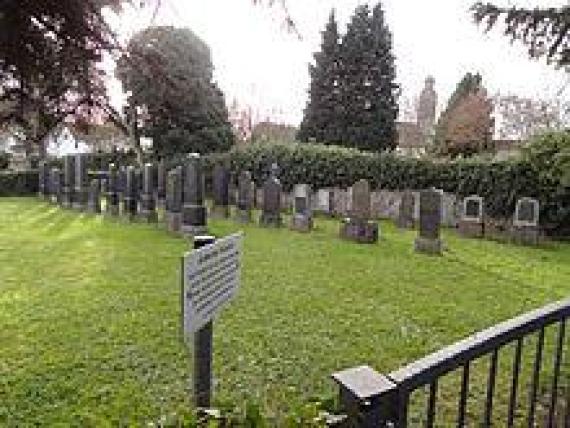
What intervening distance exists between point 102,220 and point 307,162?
846 centimetres

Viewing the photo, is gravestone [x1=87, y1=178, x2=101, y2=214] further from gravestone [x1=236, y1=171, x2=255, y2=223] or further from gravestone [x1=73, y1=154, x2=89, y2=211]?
gravestone [x1=236, y1=171, x2=255, y2=223]

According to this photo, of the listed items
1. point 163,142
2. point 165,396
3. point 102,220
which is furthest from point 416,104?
point 165,396

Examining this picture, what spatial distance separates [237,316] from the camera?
22.5ft

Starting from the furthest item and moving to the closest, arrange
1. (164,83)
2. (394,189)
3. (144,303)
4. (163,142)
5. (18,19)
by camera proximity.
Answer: (163,142), (394,189), (144,303), (164,83), (18,19)

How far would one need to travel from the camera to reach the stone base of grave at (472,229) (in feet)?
56.5

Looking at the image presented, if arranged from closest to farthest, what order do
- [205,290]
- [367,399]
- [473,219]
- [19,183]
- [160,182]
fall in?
[367,399]
[205,290]
[473,219]
[160,182]
[19,183]

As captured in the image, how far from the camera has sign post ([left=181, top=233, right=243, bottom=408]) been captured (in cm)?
307

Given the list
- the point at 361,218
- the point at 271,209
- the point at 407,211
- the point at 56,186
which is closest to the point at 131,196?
the point at 271,209

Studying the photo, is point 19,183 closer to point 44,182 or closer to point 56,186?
point 44,182

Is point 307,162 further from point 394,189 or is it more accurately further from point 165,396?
point 165,396

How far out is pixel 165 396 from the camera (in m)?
4.55

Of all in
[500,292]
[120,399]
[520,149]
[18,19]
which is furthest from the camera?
[520,149]

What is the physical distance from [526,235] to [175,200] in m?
9.58

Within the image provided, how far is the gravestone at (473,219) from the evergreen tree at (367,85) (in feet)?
55.9
